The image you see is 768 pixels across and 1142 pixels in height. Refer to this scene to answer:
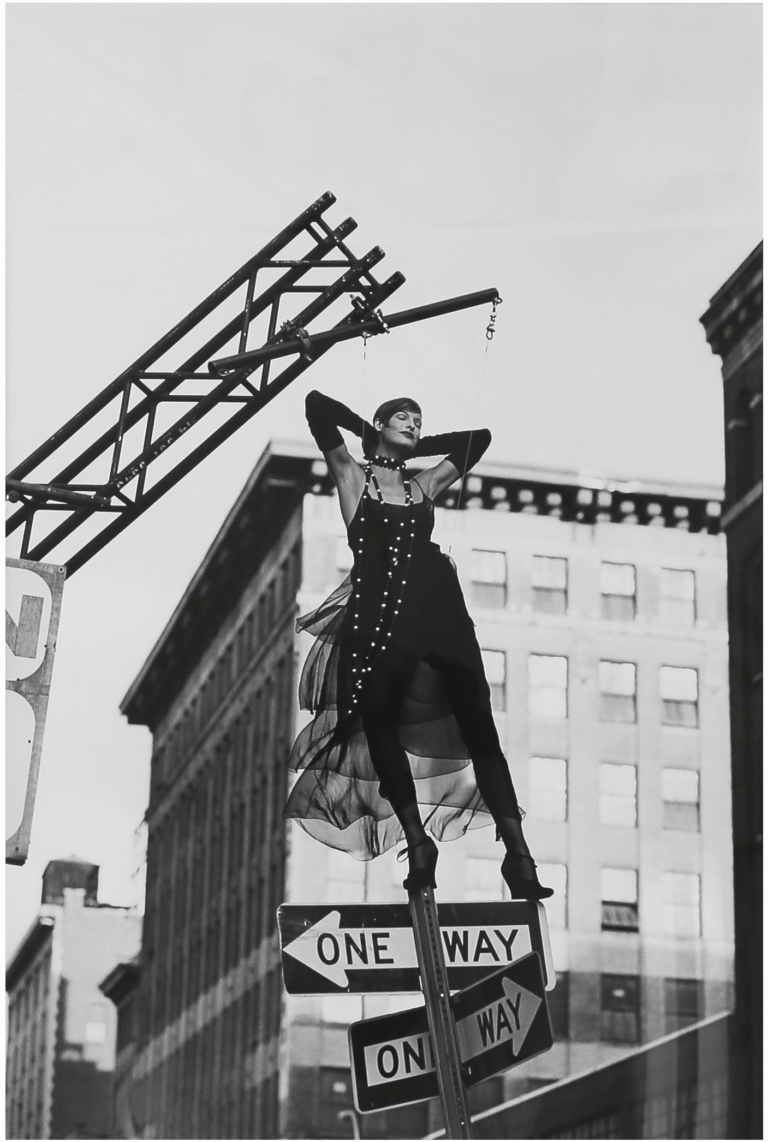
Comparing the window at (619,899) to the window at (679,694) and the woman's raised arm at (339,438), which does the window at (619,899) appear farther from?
the woman's raised arm at (339,438)

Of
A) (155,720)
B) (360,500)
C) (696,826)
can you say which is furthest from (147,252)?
(696,826)

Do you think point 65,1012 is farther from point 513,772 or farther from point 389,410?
point 389,410

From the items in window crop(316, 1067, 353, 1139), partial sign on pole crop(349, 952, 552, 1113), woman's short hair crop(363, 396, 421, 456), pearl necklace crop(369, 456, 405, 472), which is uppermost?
woman's short hair crop(363, 396, 421, 456)

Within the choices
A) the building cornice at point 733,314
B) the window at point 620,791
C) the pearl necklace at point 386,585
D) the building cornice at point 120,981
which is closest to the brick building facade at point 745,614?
the building cornice at point 733,314

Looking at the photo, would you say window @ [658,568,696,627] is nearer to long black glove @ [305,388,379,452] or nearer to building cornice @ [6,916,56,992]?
long black glove @ [305,388,379,452]

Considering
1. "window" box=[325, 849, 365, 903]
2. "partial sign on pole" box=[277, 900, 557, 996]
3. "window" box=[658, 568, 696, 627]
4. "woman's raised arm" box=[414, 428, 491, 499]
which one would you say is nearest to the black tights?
"window" box=[325, 849, 365, 903]
